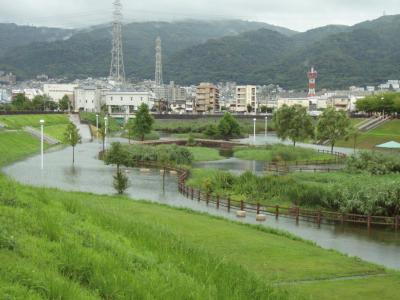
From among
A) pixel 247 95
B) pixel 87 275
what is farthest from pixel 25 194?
pixel 247 95

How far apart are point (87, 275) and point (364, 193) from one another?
801 inches

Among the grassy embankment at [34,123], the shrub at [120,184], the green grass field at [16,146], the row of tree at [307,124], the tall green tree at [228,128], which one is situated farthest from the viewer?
the tall green tree at [228,128]

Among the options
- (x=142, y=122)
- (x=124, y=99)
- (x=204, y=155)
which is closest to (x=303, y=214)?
(x=204, y=155)

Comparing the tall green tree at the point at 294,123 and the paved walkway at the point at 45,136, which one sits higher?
the tall green tree at the point at 294,123

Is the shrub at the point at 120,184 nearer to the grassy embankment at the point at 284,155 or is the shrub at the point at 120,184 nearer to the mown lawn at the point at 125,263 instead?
the mown lawn at the point at 125,263

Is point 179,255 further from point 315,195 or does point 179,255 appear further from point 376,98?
point 376,98

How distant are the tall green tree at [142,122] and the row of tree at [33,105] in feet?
150

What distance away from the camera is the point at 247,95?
163250 millimetres

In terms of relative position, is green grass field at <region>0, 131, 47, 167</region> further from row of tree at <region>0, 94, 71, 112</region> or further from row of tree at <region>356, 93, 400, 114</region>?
row of tree at <region>356, 93, 400, 114</region>

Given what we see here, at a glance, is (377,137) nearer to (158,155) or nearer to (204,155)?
(204,155)

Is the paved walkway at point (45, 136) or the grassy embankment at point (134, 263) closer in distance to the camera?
the grassy embankment at point (134, 263)

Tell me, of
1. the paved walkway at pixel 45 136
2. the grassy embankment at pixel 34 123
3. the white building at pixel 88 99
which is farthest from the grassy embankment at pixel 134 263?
the white building at pixel 88 99

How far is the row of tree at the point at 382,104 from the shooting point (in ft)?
313

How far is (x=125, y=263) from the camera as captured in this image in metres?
9.45
